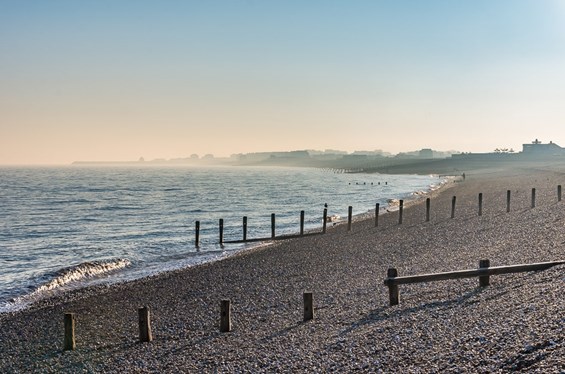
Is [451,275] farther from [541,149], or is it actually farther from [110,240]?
[541,149]

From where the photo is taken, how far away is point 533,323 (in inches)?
331

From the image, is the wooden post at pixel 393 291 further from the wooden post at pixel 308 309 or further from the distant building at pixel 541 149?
the distant building at pixel 541 149

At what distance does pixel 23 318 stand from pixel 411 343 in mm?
11180

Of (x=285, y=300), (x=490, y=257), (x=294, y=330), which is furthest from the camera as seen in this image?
(x=490, y=257)

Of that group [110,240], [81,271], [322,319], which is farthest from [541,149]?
[322,319]

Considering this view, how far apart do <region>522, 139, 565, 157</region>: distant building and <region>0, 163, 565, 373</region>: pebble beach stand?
541 feet

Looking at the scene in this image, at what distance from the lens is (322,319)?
11625mm

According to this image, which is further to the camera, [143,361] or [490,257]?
[490,257]

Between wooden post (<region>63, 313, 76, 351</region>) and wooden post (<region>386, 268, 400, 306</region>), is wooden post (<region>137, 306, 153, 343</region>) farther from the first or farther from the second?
wooden post (<region>386, 268, 400, 306</region>)

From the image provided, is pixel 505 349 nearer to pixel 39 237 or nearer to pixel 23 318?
pixel 23 318

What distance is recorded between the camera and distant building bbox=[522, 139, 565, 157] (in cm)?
16925

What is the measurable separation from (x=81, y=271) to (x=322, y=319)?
1385 centimetres

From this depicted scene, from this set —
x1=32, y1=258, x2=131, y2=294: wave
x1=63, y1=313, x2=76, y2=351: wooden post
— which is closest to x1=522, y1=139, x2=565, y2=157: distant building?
x1=32, y1=258, x2=131, y2=294: wave

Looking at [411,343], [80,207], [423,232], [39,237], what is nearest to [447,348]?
[411,343]
